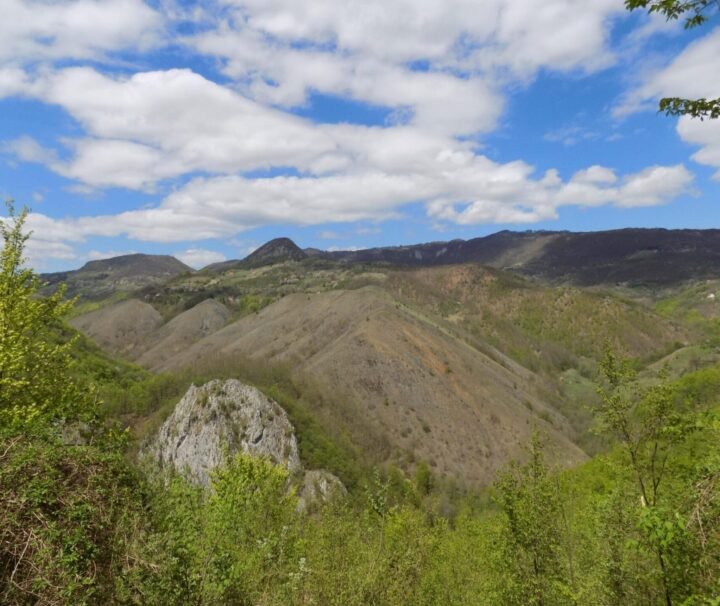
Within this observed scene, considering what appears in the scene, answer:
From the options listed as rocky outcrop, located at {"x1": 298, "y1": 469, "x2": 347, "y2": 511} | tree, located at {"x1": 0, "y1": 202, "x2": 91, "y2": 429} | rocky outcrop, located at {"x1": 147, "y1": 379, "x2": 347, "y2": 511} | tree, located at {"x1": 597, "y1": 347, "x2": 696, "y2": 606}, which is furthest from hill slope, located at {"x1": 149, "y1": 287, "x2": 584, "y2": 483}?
tree, located at {"x1": 597, "y1": 347, "x2": 696, "y2": 606}

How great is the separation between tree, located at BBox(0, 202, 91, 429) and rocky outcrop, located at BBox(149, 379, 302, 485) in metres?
63.0

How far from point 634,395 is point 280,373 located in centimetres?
11493

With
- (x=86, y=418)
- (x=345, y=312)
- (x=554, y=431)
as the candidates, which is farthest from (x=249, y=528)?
(x=345, y=312)

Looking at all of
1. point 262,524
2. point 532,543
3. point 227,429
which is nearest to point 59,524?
point 262,524

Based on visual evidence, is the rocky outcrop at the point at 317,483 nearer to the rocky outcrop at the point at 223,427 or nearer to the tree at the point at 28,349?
the rocky outcrop at the point at 223,427

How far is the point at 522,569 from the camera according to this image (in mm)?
15984

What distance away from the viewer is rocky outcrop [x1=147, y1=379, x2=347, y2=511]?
8338 centimetres

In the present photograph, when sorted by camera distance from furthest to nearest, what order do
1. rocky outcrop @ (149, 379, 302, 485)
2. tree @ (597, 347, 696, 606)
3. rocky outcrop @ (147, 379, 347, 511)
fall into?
rocky outcrop @ (149, 379, 302, 485), rocky outcrop @ (147, 379, 347, 511), tree @ (597, 347, 696, 606)

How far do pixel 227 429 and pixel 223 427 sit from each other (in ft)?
2.69

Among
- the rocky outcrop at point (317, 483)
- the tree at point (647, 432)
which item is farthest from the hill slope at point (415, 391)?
the tree at point (647, 432)

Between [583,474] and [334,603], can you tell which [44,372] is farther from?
[583,474]

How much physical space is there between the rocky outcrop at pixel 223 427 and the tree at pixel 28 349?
63.0 m

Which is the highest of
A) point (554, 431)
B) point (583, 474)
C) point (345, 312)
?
point (345, 312)

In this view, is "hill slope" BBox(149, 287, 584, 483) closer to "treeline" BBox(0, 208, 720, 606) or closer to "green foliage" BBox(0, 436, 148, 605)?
"treeline" BBox(0, 208, 720, 606)
